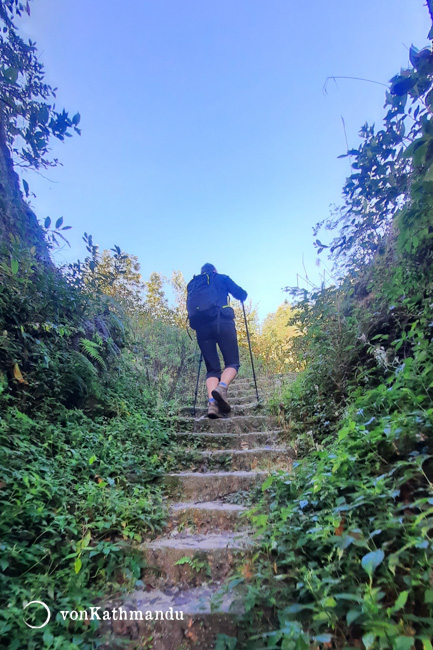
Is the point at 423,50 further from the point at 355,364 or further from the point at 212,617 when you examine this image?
the point at 212,617

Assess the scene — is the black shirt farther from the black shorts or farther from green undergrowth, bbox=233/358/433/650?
green undergrowth, bbox=233/358/433/650

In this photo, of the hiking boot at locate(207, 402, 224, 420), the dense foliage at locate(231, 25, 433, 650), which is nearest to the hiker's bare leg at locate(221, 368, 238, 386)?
the hiking boot at locate(207, 402, 224, 420)

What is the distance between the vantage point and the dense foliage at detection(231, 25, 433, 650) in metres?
1.08

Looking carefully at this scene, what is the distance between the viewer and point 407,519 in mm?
1254

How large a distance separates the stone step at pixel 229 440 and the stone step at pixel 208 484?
27.9 inches

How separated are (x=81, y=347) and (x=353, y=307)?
10.0ft

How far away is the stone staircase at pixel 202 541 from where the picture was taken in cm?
139

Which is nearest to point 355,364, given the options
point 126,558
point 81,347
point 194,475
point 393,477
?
point 393,477

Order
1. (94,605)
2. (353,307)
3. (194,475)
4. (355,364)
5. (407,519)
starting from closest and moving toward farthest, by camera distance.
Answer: (407,519) < (94,605) < (194,475) < (355,364) < (353,307)

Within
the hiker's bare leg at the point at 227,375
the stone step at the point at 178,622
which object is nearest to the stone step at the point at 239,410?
the hiker's bare leg at the point at 227,375

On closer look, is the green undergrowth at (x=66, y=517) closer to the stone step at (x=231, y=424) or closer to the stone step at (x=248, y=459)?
the stone step at (x=248, y=459)

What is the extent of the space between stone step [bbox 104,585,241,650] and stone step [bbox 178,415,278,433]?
2158 mm

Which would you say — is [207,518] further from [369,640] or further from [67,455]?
[369,640]

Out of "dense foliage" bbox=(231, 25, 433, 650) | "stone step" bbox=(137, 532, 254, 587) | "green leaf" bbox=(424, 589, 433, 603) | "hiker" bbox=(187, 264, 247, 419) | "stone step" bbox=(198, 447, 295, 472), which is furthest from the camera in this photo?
"hiker" bbox=(187, 264, 247, 419)
